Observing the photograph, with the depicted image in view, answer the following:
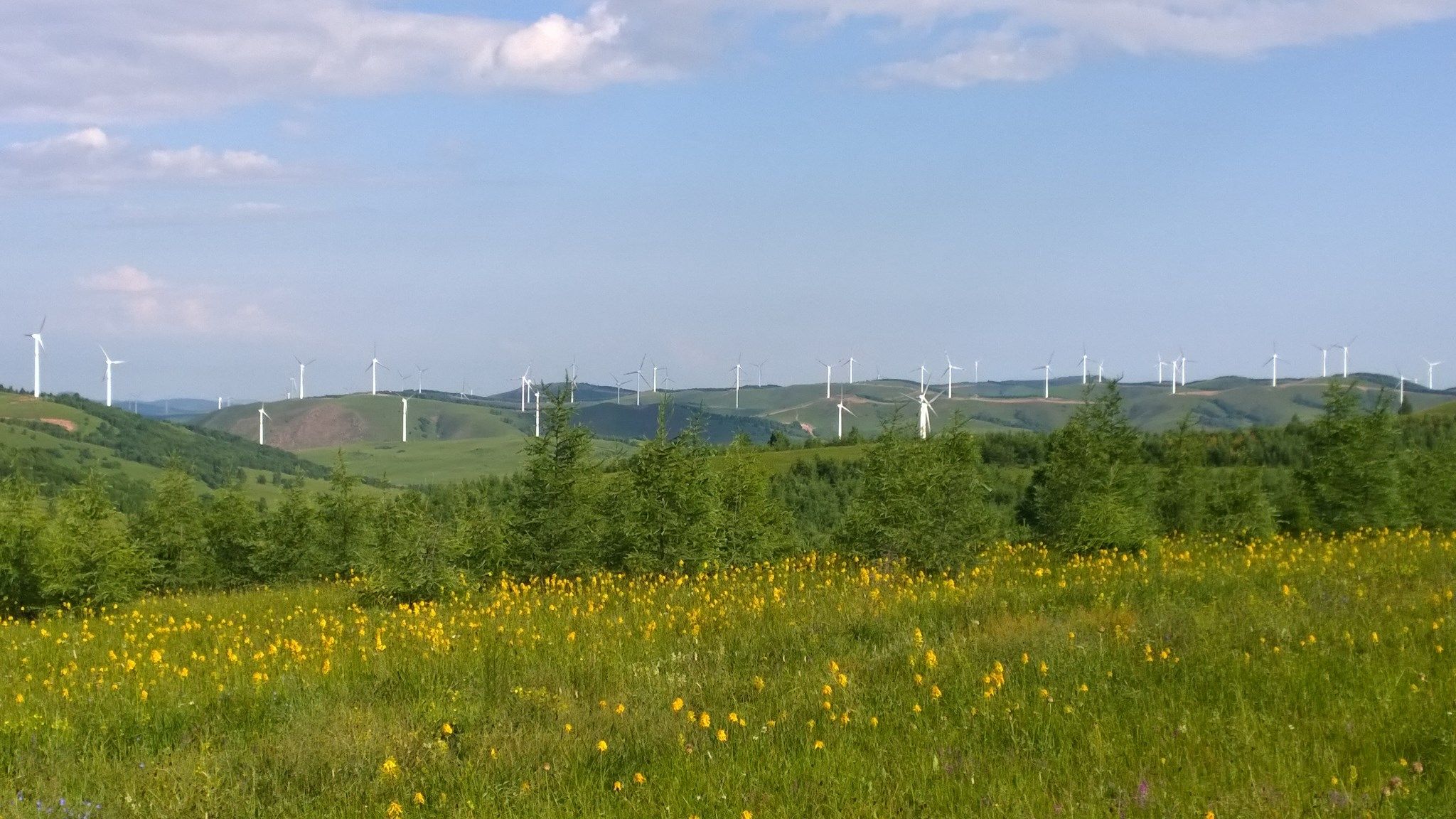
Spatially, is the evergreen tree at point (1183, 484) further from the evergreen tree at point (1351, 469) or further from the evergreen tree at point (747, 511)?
the evergreen tree at point (747, 511)

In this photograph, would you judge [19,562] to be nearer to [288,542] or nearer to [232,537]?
[288,542]

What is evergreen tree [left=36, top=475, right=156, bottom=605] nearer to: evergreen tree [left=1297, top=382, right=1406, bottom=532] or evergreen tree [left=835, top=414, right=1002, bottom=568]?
evergreen tree [left=835, top=414, right=1002, bottom=568]

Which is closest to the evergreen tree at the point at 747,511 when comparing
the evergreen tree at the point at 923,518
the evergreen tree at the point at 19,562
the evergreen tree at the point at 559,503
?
the evergreen tree at the point at 923,518

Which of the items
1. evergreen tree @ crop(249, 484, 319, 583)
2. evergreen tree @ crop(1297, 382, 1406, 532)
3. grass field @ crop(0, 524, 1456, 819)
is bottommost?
evergreen tree @ crop(249, 484, 319, 583)

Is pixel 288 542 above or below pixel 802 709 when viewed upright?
below

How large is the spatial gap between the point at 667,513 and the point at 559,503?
6.39ft

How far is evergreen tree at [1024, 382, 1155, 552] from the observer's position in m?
18.0

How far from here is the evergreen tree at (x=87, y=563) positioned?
60.5ft

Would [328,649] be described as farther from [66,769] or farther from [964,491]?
[964,491]

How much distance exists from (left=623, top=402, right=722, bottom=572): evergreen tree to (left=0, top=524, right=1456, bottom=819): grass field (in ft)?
17.1

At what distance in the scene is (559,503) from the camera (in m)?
19.0

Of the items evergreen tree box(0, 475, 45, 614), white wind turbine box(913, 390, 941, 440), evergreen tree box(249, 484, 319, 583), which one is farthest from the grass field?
white wind turbine box(913, 390, 941, 440)

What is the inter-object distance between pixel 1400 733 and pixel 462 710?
6608mm

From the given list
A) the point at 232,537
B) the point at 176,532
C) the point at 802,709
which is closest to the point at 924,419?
the point at 232,537
